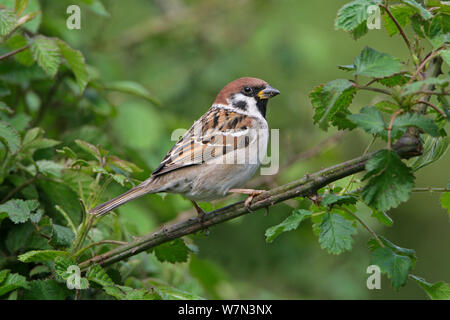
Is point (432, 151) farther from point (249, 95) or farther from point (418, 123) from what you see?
point (249, 95)

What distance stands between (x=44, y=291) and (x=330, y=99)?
4.30 ft

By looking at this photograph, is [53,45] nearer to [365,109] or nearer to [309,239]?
[365,109]

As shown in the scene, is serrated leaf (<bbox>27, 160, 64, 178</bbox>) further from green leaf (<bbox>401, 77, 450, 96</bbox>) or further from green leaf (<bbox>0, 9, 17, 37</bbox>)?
green leaf (<bbox>401, 77, 450, 96</bbox>)

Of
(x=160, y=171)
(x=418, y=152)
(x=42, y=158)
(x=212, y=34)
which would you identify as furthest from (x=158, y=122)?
(x=418, y=152)

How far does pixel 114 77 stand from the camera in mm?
4219

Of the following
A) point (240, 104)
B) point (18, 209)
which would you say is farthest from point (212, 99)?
point (18, 209)

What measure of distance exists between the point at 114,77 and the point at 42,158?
1626 millimetres

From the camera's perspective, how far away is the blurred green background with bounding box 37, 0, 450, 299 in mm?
3773

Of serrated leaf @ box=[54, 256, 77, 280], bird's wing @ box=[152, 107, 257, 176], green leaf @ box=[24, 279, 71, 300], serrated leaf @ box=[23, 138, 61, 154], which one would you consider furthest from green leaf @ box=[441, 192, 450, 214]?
serrated leaf @ box=[23, 138, 61, 154]

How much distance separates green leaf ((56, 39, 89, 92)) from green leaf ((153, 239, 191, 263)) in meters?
0.83

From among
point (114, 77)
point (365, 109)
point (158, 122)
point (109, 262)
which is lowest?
point (109, 262)

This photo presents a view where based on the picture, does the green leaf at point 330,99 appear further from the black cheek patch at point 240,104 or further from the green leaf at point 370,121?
the black cheek patch at point 240,104

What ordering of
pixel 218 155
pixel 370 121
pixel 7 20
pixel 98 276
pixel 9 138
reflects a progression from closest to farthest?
pixel 370 121
pixel 98 276
pixel 9 138
pixel 7 20
pixel 218 155

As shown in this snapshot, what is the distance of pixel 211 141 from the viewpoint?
3164 millimetres
